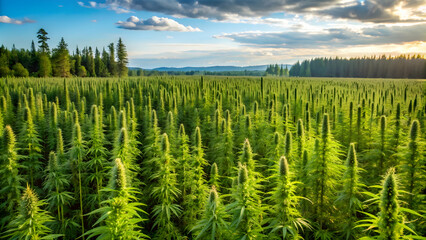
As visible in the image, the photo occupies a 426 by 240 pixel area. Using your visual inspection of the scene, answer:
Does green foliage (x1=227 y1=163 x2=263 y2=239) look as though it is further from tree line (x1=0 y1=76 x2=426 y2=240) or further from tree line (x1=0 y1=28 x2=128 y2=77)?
tree line (x1=0 y1=28 x2=128 y2=77)

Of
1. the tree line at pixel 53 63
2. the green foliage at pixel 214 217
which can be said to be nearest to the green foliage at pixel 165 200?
the green foliage at pixel 214 217

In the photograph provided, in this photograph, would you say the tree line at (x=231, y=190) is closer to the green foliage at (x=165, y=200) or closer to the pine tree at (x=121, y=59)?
the green foliage at (x=165, y=200)

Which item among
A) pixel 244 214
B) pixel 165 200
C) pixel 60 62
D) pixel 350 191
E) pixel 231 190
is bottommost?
pixel 165 200

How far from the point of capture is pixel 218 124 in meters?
10.3

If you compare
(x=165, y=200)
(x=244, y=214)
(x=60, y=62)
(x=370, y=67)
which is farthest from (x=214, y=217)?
(x=370, y=67)

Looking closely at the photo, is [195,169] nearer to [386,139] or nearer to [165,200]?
[165,200]

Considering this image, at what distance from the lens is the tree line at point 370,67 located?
346 ft

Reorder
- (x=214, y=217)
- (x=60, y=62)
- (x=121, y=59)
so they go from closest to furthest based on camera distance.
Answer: (x=214, y=217), (x=60, y=62), (x=121, y=59)

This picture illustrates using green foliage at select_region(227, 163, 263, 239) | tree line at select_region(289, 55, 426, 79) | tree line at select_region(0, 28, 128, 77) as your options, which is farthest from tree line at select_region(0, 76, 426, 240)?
tree line at select_region(289, 55, 426, 79)

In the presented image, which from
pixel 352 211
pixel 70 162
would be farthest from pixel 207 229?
pixel 70 162

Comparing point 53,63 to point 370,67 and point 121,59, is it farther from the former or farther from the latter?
point 370,67

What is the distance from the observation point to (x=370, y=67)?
366 ft

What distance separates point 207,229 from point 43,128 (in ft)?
33.6

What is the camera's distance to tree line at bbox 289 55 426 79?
106 metres
